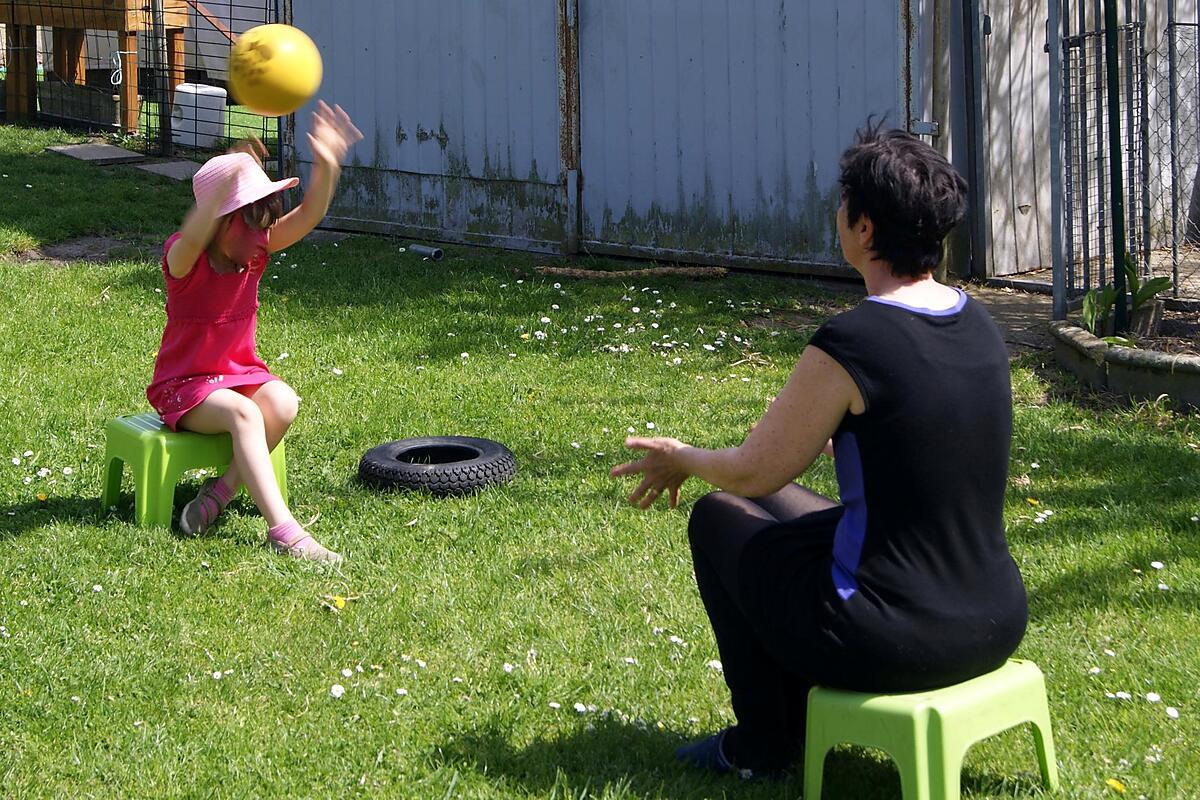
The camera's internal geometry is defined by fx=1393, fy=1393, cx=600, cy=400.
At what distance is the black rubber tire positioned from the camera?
5.06 meters

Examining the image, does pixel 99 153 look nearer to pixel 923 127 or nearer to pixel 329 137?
pixel 923 127

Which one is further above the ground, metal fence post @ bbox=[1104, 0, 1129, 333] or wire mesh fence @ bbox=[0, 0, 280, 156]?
wire mesh fence @ bbox=[0, 0, 280, 156]

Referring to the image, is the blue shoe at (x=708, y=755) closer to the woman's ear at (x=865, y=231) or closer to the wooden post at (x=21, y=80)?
the woman's ear at (x=865, y=231)

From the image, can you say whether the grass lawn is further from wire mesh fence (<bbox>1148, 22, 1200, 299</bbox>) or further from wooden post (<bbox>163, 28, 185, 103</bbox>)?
wooden post (<bbox>163, 28, 185, 103</bbox>)

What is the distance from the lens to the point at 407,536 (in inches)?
187

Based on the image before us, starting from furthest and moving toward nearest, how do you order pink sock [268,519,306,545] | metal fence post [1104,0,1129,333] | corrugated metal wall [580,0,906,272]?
corrugated metal wall [580,0,906,272] → metal fence post [1104,0,1129,333] → pink sock [268,519,306,545]

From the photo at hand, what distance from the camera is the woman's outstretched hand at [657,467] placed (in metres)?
3.07

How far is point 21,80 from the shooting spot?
14758 millimetres

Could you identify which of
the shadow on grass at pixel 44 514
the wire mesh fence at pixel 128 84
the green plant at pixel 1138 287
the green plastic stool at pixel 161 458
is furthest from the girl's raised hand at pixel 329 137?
the wire mesh fence at pixel 128 84

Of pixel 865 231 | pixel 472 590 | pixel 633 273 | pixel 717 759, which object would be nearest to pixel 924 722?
pixel 717 759

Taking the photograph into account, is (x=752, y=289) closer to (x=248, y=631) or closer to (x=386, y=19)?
(x=386, y=19)

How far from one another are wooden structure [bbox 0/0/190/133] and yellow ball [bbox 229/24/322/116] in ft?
32.0

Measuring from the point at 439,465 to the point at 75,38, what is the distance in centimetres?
1219

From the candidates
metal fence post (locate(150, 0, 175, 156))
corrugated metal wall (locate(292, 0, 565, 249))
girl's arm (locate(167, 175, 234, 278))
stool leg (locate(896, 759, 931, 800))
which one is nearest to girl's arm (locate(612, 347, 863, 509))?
stool leg (locate(896, 759, 931, 800))
